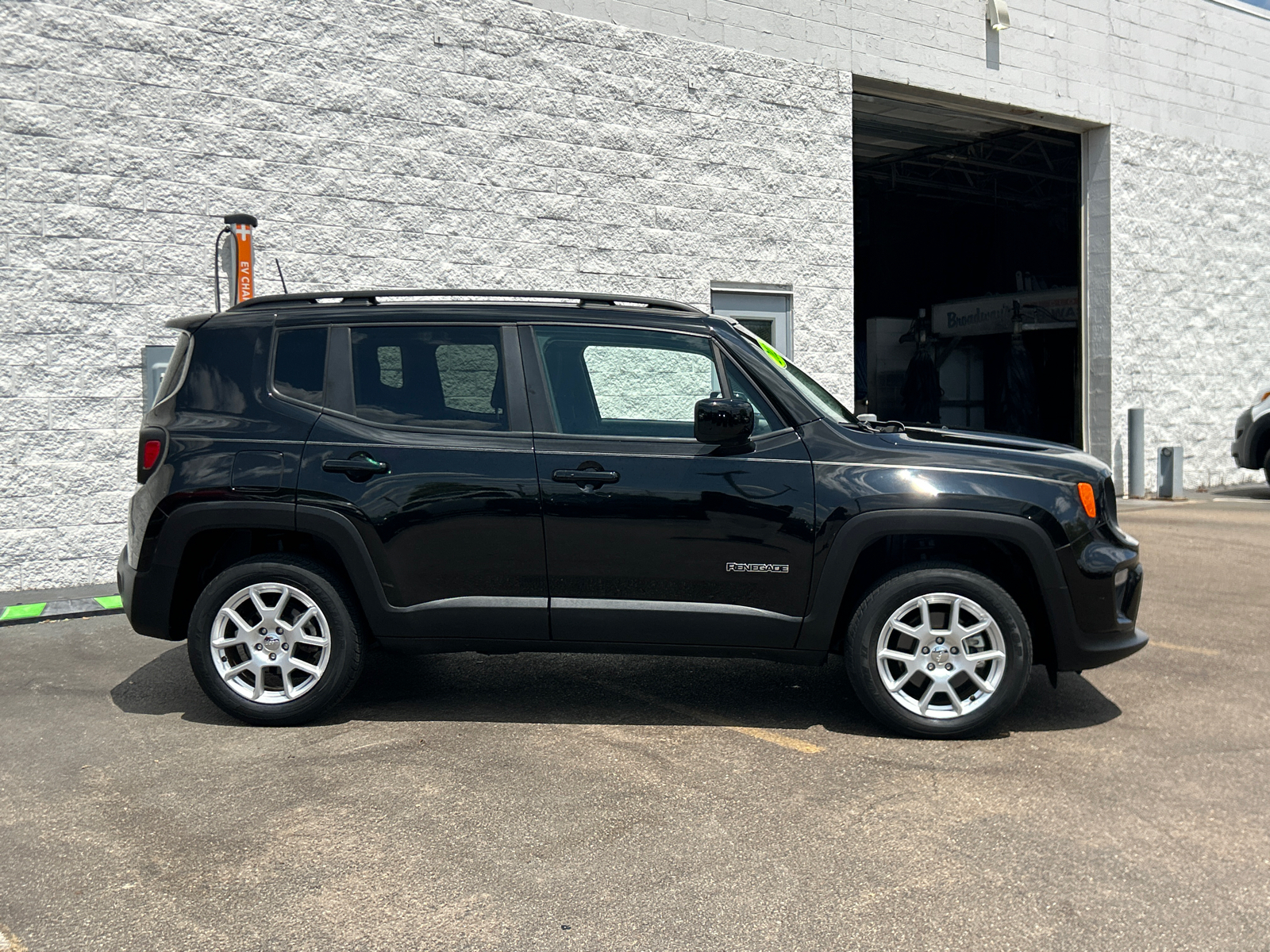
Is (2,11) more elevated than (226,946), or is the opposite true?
(2,11)

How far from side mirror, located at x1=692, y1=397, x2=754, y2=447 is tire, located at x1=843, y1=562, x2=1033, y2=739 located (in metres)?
0.87

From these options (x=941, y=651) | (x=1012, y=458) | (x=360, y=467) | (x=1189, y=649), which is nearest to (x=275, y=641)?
(x=360, y=467)

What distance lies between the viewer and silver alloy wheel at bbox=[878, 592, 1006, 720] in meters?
4.57

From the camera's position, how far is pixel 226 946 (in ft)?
9.45

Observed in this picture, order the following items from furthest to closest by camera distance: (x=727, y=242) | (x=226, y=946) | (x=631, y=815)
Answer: (x=727, y=242)
(x=631, y=815)
(x=226, y=946)

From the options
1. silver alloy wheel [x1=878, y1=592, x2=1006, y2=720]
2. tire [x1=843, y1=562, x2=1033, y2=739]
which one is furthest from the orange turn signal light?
silver alloy wheel [x1=878, y1=592, x2=1006, y2=720]

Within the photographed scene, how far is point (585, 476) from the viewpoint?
15.3ft

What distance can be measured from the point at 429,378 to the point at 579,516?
93 cm

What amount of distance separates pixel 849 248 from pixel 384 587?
7.65 metres

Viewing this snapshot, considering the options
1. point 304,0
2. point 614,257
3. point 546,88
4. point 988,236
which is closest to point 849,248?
point 614,257

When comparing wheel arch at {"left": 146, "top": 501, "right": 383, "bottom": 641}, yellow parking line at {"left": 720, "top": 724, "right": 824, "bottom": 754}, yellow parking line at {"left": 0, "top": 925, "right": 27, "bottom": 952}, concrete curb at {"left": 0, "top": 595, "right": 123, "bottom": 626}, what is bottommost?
yellow parking line at {"left": 0, "top": 925, "right": 27, "bottom": 952}

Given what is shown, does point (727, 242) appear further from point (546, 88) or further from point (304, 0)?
point (304, 0)

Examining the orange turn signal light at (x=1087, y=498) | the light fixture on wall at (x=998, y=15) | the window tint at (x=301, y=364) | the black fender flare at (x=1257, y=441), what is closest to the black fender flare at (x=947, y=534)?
the orange turn signal light at (x=1087, y=498)

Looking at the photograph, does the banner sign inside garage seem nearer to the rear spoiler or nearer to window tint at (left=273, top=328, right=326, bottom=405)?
window tint at (left=273, top=328, right=326, bottom=405)
